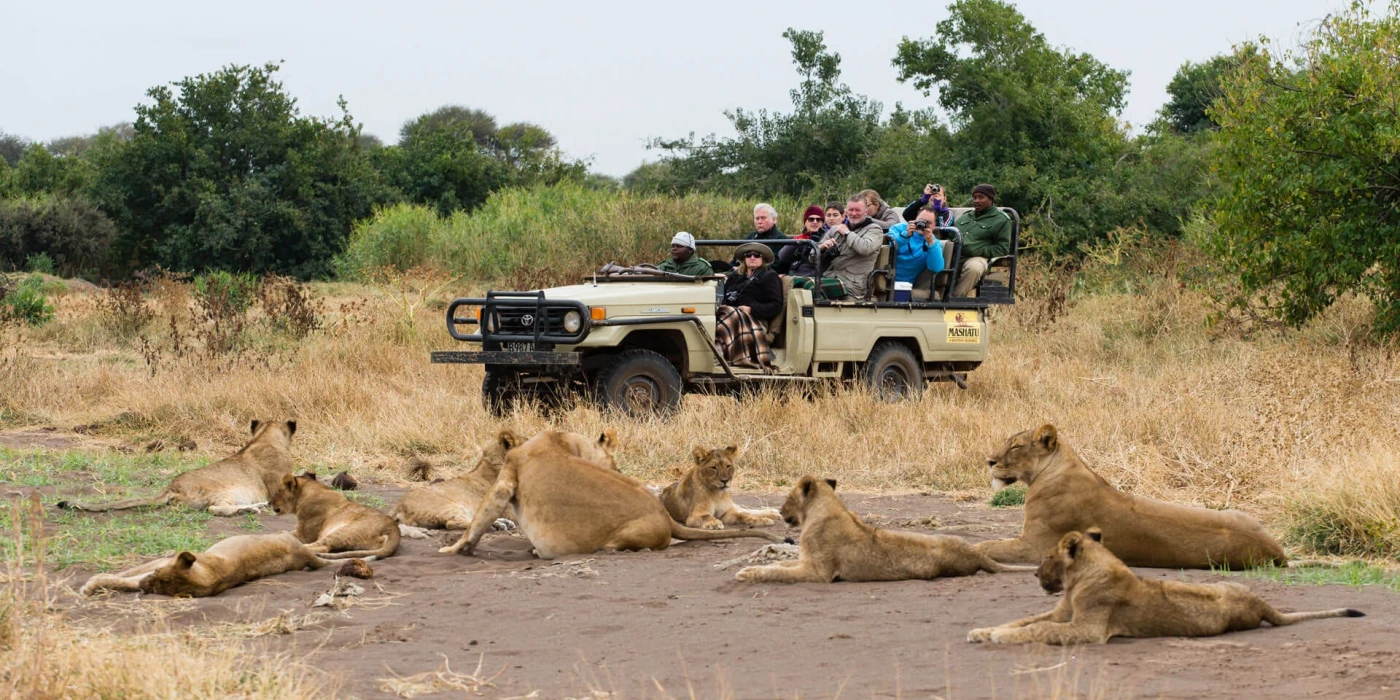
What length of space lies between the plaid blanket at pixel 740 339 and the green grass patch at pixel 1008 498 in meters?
3.98

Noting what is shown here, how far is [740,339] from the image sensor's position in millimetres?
13875

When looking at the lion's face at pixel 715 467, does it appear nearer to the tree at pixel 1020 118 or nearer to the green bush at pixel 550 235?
the green bush at pixel 550 235

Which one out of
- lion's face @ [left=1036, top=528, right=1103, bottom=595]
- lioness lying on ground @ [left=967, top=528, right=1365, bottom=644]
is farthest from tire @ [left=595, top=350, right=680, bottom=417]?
lioness lying on ground @ [left=967, top=528, right=1365, bottom=644]

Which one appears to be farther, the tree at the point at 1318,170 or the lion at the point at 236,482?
the tree at the point at 1318,170

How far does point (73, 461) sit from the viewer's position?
1136cm

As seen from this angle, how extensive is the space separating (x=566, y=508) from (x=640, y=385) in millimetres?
5222

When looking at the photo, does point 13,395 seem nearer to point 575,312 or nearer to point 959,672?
point 575,312

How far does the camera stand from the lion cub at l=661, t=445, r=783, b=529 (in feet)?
28.1

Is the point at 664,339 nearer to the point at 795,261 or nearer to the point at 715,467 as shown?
the point at 795,261

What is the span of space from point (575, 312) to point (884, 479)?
3038 millimetres

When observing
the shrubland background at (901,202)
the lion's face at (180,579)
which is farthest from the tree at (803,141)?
the lion's face at (180,579)

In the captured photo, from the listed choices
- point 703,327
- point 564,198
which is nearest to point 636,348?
point 703,327

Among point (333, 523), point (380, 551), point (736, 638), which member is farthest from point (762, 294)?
point (736, 638)

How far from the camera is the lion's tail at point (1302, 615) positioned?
5.69 metres
